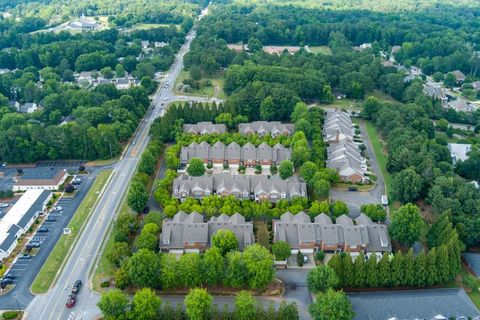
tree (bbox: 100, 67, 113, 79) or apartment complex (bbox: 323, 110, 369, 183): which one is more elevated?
tree (bbox: 100, 67, 113, 79)

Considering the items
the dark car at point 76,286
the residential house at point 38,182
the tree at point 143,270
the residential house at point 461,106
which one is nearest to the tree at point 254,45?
the residential house at point 461,106

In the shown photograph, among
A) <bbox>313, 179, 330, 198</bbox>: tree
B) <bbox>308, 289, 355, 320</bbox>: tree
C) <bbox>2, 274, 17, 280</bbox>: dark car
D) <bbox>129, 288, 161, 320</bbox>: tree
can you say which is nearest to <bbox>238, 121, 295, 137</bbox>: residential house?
<bbox>313, 179, 330, 198</bbox>: tree

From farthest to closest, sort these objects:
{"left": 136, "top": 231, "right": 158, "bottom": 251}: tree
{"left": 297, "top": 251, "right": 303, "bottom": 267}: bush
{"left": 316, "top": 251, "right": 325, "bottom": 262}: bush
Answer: {"left": 316, "top": 251, "right": 325, "bottom": 262}: bush → {"left": 297, "top": 251, "right": 303, "bottom": 267}: bush → {"left": 136, "top": 231, "right": 158, "bottom": 251}: tree

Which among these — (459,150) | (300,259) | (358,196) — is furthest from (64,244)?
(459,150)

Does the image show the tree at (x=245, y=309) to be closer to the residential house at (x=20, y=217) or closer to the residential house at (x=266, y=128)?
the residential house at (x=20, y=217)

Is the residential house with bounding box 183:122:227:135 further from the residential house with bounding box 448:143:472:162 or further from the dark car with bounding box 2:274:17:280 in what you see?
the residential house with bounding box 448:143:472:162

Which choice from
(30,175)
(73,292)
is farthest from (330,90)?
(73,292)
